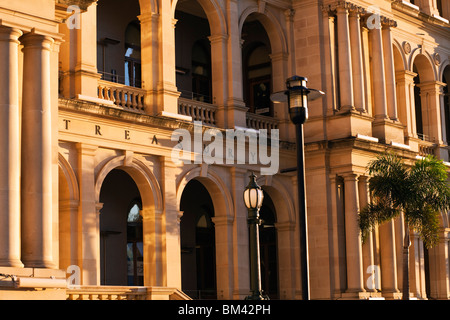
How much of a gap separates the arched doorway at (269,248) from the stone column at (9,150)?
18945mm

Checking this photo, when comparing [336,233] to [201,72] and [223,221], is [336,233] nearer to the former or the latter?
[223,221]

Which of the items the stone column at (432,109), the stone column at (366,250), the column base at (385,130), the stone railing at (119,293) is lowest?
the stone railing at (119,293)

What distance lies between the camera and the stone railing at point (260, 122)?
31.5 meters

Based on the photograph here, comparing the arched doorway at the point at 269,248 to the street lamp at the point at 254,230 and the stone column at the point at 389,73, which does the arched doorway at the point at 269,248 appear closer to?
the stone column at the point at 389,73

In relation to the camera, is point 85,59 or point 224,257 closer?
point 85,59

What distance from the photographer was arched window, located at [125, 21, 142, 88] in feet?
105

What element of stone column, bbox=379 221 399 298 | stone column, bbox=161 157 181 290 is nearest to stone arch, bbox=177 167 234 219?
stone column, bbox=161 157 181 290

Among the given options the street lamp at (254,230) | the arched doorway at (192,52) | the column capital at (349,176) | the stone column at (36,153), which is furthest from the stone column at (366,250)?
the stone column at (36,153)

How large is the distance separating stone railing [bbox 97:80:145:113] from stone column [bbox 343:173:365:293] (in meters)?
8.38

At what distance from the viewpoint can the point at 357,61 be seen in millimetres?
33438

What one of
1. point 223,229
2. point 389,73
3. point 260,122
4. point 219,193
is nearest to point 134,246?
point 223,229

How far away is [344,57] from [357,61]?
680 millimetres
